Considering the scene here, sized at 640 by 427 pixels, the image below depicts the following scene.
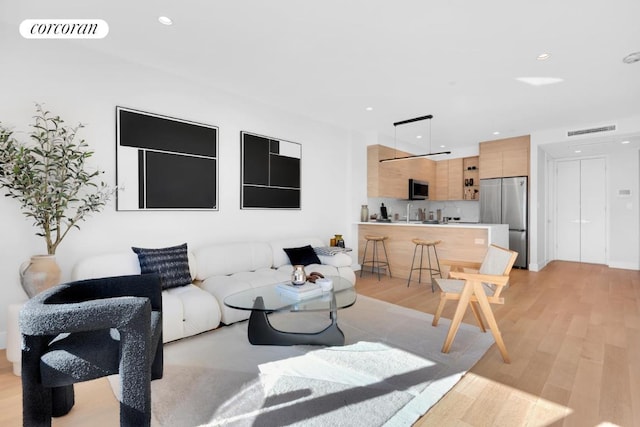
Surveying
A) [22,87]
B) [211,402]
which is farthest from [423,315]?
[22,87]

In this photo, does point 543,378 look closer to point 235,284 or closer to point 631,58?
point 235,284

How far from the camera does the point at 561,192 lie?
706 centimetres

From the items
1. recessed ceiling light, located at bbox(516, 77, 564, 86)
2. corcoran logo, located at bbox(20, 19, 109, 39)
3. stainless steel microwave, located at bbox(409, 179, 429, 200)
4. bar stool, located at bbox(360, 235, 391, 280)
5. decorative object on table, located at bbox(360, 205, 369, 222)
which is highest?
corcoran logo, located at bbox(20, 19, 109, 39)

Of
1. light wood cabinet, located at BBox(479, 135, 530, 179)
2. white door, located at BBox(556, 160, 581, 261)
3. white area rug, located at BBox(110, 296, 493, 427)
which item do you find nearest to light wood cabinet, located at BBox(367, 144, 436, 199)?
light wood cabinet, located at BBox(479, 135, 530, 179)

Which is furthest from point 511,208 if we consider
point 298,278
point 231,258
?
point 231,258

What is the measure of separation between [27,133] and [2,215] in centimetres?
72

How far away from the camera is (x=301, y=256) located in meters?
4.26

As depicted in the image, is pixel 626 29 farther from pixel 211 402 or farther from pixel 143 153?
pixel 143 153

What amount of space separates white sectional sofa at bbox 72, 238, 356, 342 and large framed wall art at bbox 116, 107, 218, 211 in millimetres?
584

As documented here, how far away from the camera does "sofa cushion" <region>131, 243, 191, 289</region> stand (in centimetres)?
292

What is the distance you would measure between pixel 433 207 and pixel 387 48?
613cm

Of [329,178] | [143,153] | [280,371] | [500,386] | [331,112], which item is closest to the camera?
[500,386]

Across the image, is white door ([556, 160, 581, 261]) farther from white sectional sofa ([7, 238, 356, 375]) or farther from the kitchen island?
white sectional sofa ([7, 238, 356, 375])

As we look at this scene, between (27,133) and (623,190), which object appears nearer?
(27,133)
